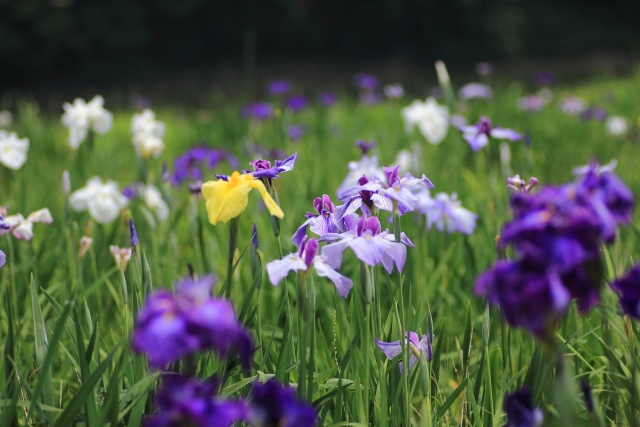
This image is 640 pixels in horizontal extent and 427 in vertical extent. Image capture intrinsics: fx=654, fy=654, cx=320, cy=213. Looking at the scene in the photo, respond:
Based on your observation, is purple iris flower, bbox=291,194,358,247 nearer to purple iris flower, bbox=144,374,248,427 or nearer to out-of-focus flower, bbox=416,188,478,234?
purple iris flower, bbox=144,374,248,427

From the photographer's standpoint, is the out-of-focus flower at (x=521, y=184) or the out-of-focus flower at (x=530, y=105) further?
the out-of-focus flower at (x=530, y=105)

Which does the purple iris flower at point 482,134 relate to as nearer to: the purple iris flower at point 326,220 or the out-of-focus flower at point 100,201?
the purple iris flower at point 326,220

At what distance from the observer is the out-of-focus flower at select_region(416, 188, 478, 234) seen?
160 centimetres

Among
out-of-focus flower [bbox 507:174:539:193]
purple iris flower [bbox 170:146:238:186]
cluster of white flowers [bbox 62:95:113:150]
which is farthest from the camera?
purple iris flower [bbox 170:146:238:186]

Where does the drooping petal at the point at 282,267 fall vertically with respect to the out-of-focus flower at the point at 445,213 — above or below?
below

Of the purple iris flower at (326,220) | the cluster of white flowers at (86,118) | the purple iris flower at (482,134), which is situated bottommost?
the purple iris flower at (326,220)

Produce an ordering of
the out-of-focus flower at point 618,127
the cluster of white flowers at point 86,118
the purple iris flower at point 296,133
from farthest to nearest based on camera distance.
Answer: the out-of-focus flower at point 618,127 < the purple iris flower at point 296,133 < the cluster of white flowers at point 86,118

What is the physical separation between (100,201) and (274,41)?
49.8 ft

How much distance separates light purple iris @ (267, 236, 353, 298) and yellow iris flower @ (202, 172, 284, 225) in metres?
0.06

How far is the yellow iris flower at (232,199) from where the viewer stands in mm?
870

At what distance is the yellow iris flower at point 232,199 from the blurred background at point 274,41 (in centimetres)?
1229

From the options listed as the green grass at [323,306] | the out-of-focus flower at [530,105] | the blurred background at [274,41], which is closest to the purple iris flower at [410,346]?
the green grass at [323,306]

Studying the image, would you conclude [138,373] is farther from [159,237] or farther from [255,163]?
[159,237]

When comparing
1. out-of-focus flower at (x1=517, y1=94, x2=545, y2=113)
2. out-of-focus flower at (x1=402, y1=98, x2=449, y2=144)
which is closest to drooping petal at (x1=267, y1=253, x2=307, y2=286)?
out-of-focus flower at (x1=402, y1=98, x2=449, y2=144)
